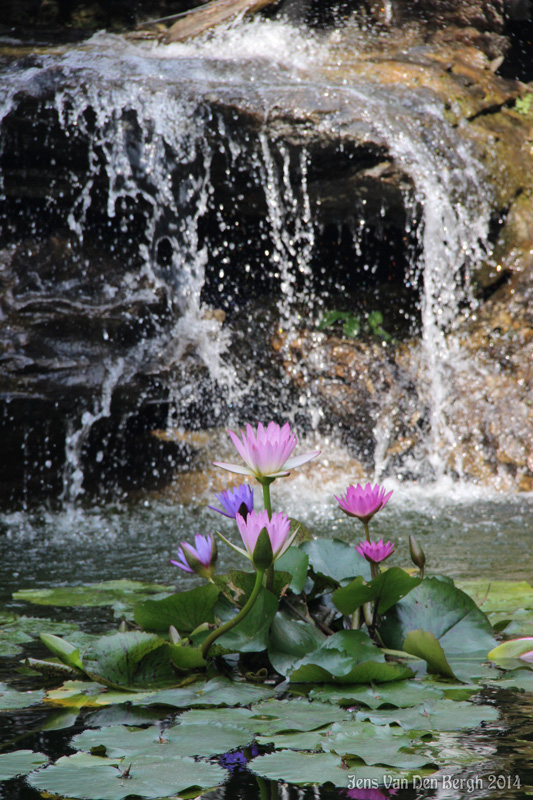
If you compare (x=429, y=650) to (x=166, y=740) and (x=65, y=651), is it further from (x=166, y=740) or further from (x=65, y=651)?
(x=65, y=651)

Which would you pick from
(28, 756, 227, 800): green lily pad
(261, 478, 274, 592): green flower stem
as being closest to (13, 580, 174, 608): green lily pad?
(261, 478, 274, 592): green flower stem

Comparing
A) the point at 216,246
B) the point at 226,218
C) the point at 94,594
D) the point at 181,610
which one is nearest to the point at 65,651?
the point at 181,610

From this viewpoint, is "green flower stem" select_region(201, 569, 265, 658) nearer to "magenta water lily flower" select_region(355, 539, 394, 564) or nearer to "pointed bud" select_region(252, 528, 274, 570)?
"pointed bud" select_region(252, 528, 274, 570)

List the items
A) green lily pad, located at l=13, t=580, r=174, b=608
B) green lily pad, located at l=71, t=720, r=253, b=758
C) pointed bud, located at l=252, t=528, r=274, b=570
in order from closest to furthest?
1. green lily pad, located at l=71, t=720, r=253, b=758
2. pointed bud, located at l=252, t=528, r=274, b=570
3. green lily pad, located at l=13, t=580, r=174, b=608

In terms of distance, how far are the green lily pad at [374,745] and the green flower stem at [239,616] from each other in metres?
0.21

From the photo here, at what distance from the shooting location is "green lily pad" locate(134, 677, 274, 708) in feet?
3.80

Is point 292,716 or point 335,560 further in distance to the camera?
point 335,560

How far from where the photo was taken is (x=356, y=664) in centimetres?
122

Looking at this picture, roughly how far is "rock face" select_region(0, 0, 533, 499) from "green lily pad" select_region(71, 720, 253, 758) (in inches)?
157

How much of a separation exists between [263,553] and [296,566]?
277mm

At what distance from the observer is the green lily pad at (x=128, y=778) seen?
85cm

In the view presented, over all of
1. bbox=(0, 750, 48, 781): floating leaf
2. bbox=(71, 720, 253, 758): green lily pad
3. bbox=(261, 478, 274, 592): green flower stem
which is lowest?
bbox=(71, 720, 253, 758): green lily pad

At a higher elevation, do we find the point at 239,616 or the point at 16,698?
the point at 239,616

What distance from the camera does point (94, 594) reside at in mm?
2051
